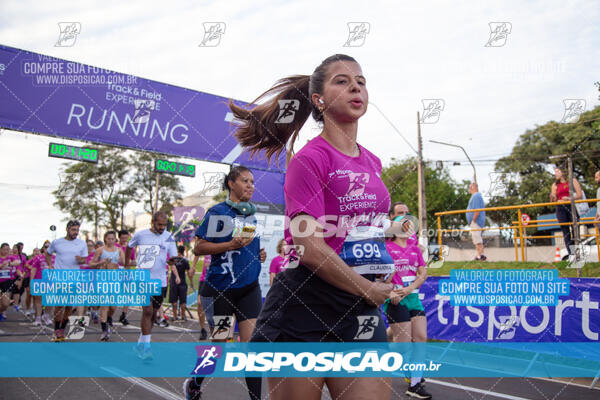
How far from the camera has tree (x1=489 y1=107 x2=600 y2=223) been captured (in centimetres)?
3238

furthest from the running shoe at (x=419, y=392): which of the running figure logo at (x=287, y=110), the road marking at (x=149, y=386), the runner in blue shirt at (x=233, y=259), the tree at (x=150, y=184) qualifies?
the tree at (x=150, y=184)

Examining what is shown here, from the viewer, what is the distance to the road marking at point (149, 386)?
15.6 feet

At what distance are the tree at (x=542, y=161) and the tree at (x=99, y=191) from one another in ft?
97.3

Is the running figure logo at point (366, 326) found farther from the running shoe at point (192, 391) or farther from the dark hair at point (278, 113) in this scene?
the running shoe at point (192, 391)

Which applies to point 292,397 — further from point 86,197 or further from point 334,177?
point 86,197

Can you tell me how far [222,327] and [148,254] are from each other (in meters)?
3.09

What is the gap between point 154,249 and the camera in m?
6.84

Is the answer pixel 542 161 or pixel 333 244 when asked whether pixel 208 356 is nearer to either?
pixel 333 244

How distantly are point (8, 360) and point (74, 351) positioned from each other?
97cm

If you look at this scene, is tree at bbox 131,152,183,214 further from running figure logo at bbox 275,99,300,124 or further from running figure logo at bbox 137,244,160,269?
running figure logo at bbox 275,99,300,124

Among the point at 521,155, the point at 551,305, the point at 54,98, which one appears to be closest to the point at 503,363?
the point at 551,305

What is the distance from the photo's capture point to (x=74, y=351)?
6.96m

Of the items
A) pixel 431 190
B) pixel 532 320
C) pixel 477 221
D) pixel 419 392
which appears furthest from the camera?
pixel 431 190

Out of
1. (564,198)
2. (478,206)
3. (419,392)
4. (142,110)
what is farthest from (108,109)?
(564,198)
